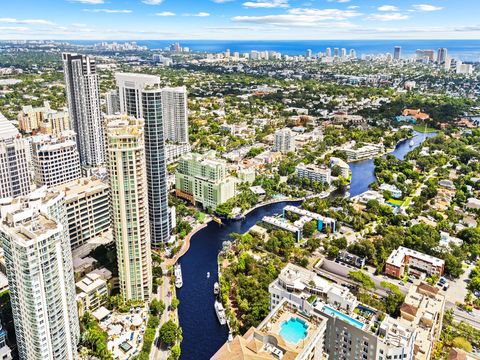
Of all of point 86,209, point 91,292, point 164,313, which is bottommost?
point 164,313

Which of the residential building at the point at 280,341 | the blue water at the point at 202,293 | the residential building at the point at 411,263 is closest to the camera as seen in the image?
the residential building at the point at 280,341

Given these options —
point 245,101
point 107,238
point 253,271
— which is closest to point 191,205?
point 107,238

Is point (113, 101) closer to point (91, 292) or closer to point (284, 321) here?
point (91, 292)

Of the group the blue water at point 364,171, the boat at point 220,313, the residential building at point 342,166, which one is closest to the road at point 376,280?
the boat at point 220,313

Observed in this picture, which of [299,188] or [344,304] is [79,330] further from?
[299,188]

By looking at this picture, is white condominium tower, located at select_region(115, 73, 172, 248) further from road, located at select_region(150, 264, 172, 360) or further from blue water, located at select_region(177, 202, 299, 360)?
road, located at select_region(150, 264, 172, 360)

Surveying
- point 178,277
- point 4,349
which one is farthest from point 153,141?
point 4,349

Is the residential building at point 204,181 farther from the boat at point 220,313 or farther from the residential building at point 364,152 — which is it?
the residential building at point 364,152
